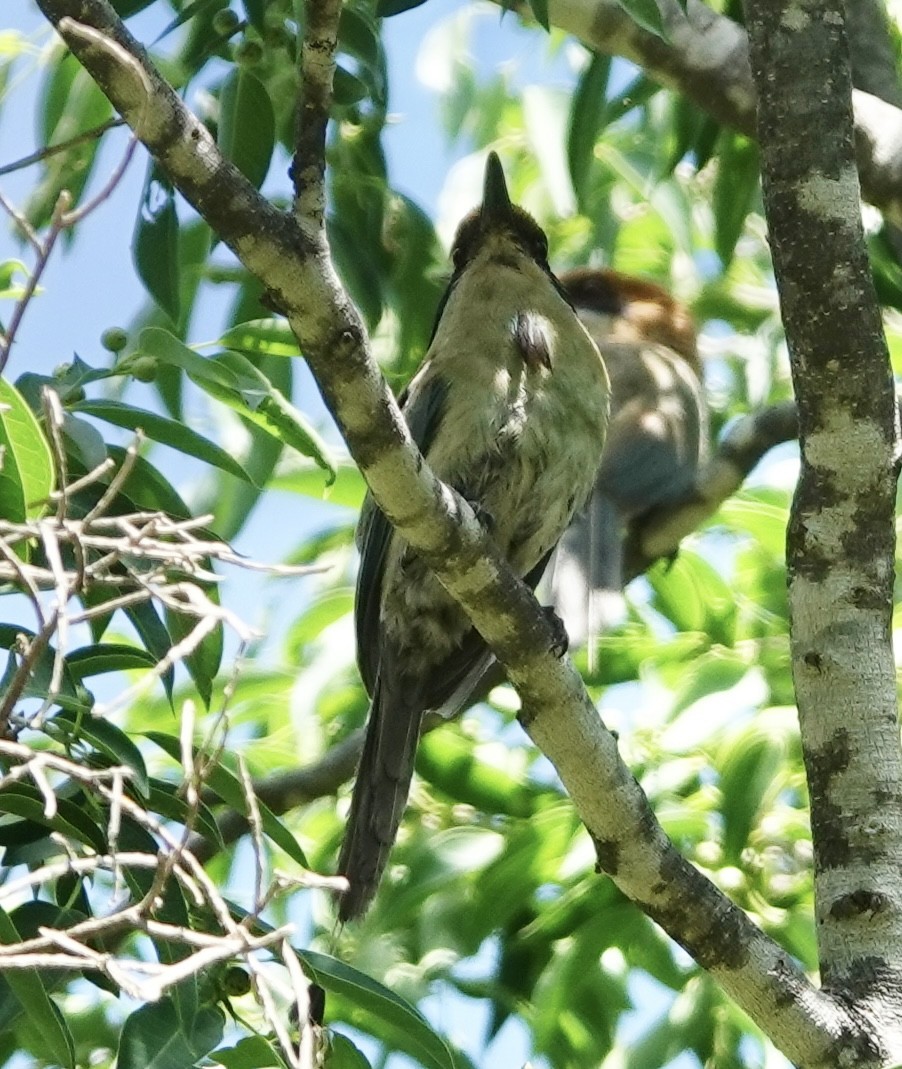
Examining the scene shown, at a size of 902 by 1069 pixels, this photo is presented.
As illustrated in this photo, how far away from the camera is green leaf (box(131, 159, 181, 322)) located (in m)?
2.81

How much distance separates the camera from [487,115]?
4797 millimetres

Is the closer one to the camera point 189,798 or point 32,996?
point 189,798

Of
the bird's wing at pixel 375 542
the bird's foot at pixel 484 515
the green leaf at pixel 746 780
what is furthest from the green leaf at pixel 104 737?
the green leaf at pixel 746 780

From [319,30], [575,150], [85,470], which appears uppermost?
[575,150]

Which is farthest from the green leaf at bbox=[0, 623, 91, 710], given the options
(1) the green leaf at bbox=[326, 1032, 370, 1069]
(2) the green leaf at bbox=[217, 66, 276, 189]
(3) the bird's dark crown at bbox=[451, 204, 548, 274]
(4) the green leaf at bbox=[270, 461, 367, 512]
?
(3) the bird's dark crown at bbox=[451, 204, 548, 274]

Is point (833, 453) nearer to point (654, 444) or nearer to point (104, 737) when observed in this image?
point (104, 737)

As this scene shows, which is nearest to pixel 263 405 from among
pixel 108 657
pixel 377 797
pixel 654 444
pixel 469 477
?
pixel 108 657

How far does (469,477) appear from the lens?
3137mm

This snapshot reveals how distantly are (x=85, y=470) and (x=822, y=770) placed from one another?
1042 millimetres

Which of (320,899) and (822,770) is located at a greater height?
(822,770)

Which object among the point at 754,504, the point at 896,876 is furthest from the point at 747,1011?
the point at 754,504

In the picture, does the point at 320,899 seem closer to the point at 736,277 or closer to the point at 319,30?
the point at 319,30

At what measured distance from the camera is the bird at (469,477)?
3131 millimetres

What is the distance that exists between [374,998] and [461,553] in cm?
59
